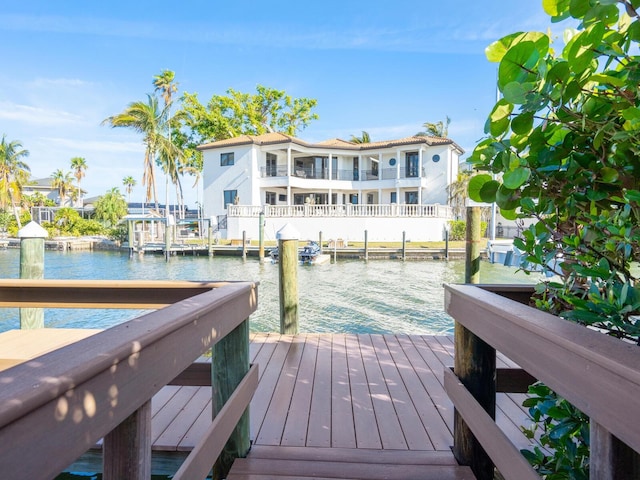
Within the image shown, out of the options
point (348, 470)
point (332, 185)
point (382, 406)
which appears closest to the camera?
point (348, 470)

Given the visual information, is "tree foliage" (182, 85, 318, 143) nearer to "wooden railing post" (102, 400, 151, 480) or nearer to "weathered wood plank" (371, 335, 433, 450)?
"weathered wood plank" (371, 335, 433, 450)

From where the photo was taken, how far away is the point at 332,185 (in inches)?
1009

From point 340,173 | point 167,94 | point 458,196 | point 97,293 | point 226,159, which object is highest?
point 167,94

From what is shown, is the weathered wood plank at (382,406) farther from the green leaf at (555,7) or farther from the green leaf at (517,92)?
the green leaf at (555,7)

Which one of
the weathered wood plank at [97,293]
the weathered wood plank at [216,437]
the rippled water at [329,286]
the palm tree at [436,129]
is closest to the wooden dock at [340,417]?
the weathered wood plank at [216,437]

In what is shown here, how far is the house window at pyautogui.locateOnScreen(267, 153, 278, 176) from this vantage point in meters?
25.8

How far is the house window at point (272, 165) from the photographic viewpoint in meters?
25.8

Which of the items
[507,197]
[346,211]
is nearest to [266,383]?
[507,197]

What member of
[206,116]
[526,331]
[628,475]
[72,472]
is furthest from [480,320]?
[206,116]

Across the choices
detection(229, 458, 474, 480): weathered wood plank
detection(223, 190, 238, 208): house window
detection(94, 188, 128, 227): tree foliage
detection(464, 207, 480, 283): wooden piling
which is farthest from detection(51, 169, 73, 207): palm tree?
detection(229, 458, 474, 480): weathered wood plank

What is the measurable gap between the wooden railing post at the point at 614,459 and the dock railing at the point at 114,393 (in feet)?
2.75

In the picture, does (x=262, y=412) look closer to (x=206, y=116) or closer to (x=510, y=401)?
(x=510, y=401)

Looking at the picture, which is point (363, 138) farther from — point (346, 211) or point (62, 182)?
point (62, 182)

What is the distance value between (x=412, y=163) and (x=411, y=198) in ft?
7.43
